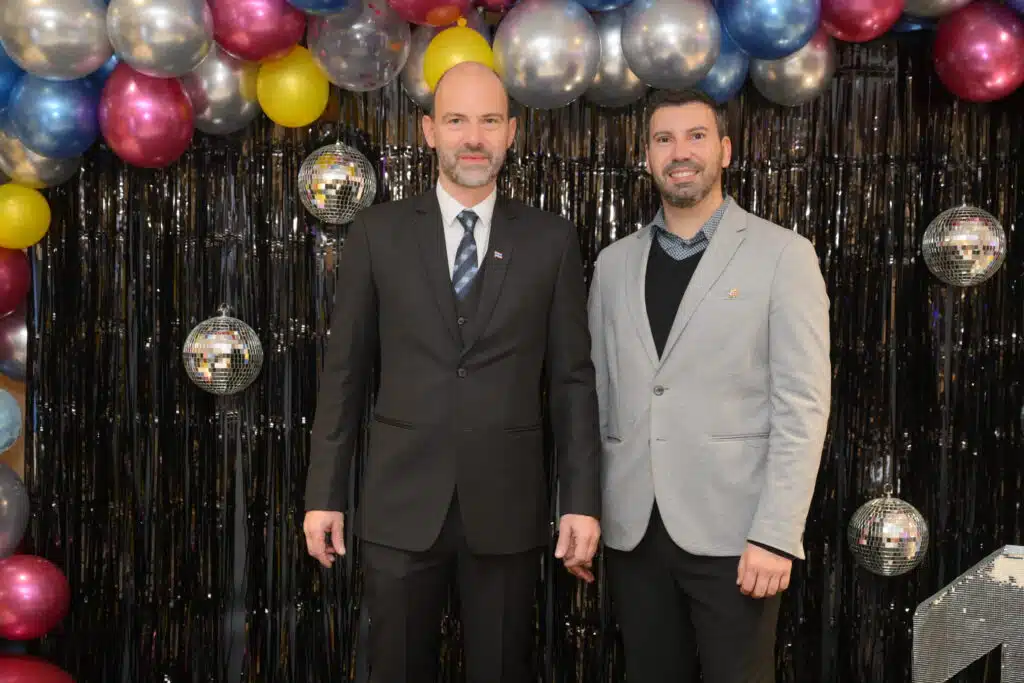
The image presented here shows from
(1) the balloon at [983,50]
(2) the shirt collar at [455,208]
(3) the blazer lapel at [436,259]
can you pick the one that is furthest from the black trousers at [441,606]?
(1) the balloon at [983,50]

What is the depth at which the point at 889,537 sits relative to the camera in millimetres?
2807

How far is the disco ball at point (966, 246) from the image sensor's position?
2.79m

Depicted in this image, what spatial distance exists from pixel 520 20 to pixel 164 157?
1032 millimetres

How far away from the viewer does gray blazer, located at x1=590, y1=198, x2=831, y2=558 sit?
204cm

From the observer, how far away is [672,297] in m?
2.19

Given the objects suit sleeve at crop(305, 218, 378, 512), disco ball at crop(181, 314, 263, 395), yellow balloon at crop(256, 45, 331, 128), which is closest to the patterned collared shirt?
suit sleeve at crop(305, 218, 378, 512)

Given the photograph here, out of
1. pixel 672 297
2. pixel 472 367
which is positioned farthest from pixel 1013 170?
pixel 472 367

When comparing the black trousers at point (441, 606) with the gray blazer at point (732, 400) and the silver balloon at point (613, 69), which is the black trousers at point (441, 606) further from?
the silver balloon at point (613, 69)

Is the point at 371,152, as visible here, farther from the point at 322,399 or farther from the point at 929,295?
the point at 929,295

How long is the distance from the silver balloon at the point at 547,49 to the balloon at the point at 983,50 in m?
1.02

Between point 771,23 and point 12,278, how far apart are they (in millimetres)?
2241

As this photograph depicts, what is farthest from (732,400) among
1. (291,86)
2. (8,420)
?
(8,420)

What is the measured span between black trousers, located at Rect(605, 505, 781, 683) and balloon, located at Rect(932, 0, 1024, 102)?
157 centimetres

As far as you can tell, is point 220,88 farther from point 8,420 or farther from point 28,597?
point 28,597
